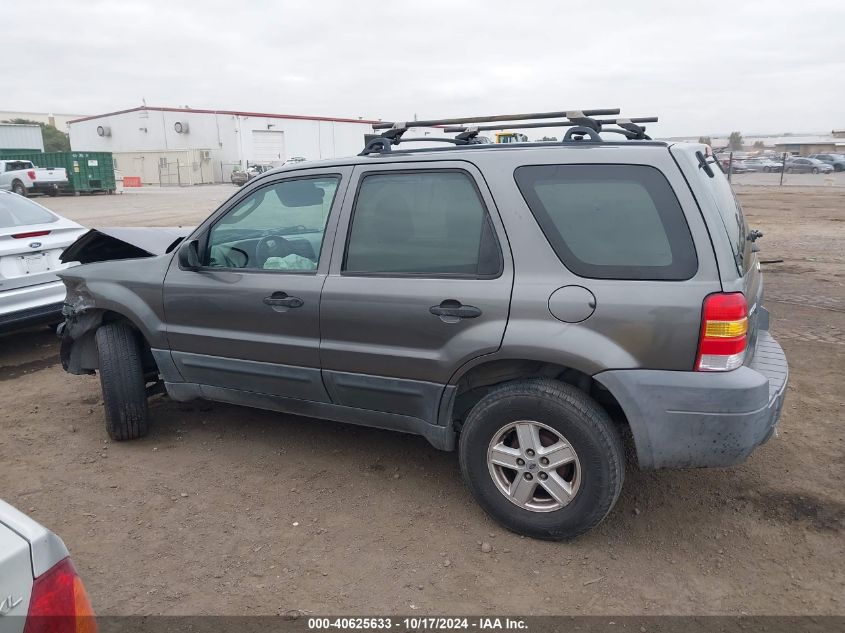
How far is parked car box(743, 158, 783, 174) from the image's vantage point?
4550cm

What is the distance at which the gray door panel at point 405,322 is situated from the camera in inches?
122

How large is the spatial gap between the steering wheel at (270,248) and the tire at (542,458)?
1.51m

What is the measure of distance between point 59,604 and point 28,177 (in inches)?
1363

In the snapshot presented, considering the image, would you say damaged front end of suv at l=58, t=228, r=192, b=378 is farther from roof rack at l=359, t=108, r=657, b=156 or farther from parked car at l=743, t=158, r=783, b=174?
parked car at l=743, t=158, r=783, b=174

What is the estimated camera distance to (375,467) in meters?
3.98

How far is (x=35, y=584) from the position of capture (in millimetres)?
1471

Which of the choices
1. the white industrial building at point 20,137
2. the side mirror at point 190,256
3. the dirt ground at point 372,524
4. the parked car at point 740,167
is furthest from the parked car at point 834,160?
the white industrial building at point 20,137

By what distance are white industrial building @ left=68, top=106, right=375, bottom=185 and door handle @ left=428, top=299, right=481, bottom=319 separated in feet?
164

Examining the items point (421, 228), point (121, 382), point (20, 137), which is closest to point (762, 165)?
point (421, 228)

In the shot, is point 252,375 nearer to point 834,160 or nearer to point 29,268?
point 29,268

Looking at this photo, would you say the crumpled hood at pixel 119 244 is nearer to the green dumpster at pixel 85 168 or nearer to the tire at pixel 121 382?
the tire at pixel 121 382

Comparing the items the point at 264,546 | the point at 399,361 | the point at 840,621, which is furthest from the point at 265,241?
the point at 840,621

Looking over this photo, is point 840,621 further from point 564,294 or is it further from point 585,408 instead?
point 564,294

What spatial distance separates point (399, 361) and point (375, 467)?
36.6 inches
